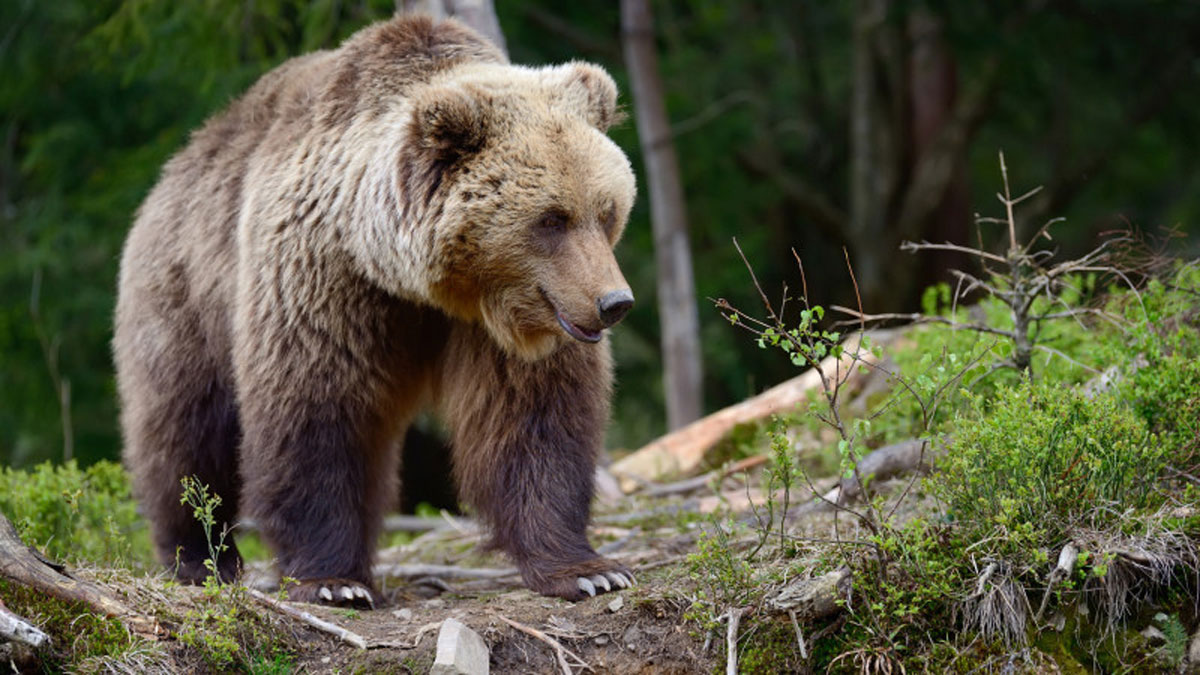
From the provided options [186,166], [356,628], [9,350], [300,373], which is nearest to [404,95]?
[300,373]

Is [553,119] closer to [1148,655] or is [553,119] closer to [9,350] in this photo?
[1148,655]

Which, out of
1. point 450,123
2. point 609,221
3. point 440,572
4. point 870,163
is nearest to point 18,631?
point 450,123

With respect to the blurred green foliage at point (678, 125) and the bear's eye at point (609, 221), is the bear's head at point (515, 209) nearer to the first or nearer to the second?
the bear's eye at point (609, 221)

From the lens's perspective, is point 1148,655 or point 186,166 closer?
point 1148,655

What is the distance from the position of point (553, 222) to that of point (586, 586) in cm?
139

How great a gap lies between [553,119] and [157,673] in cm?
250

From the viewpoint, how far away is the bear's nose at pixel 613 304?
4820mm

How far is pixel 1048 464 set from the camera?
4.46 metres

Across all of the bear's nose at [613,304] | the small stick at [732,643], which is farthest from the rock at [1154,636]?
the bear's nose at [613,304]

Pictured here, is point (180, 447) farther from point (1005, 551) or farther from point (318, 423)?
point (1005, 551)

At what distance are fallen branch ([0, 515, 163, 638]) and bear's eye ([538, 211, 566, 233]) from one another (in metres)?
1.97

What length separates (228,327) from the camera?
5.89m

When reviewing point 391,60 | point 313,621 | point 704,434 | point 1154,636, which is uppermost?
point 391,60

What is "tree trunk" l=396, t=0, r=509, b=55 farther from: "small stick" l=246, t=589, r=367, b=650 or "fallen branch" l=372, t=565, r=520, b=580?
"small stick" l=246, t=589, r=367, b=650
